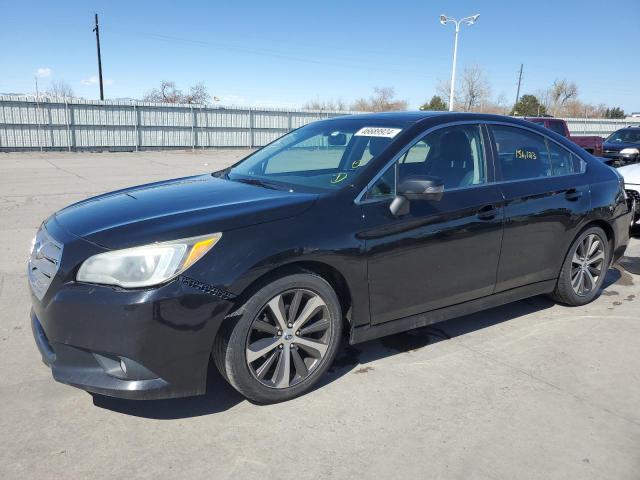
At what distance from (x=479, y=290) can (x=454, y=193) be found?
0.77 m

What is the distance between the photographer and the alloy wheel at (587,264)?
467 centimetres

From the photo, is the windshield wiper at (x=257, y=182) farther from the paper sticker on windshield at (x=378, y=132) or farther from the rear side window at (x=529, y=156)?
the rear side window at (x=529, y=156)

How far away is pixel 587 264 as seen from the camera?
15.6 ft

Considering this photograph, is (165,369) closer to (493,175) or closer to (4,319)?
(4,319)

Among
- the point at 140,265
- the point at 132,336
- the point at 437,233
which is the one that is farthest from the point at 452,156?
the point at 132,336

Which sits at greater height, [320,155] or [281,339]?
[320,155]

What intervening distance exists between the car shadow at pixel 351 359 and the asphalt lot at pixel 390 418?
0.05 ft

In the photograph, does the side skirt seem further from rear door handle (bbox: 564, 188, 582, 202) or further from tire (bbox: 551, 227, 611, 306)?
rear door handle (bbox: 564, 188, 582, 202)

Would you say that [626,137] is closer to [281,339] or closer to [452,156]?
[452,156]

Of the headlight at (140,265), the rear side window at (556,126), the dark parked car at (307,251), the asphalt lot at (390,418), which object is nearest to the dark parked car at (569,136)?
the rear side window at (556,126)

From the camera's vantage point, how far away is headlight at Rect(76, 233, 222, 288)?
103 inches

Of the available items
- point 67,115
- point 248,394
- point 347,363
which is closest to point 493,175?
point 347,363

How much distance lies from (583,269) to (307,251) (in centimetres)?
300

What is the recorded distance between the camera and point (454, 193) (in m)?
3.71
